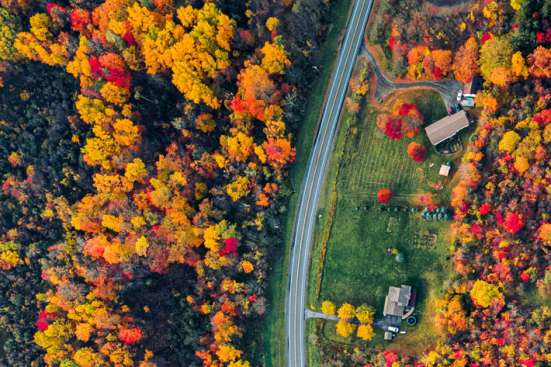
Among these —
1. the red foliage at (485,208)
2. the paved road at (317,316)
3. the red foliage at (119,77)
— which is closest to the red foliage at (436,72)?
the red foliage at (485,208)

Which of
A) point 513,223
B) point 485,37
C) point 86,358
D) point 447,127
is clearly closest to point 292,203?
point 447,127

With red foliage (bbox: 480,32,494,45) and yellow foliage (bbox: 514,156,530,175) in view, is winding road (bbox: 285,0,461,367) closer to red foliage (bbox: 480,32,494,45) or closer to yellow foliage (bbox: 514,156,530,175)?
red foliage (bbox: 480,32,494,45)

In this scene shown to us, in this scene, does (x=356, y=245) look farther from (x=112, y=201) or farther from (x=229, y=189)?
(x=112, y=201)

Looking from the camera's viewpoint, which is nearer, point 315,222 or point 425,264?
point 425,264

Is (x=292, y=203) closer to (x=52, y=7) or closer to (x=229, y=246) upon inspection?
(x=229, y=246)

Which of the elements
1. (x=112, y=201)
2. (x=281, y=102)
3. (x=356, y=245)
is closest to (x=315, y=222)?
(x=356, y=245)

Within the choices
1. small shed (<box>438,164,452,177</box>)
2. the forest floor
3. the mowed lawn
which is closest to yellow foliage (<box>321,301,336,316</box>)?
the mowed lawn
